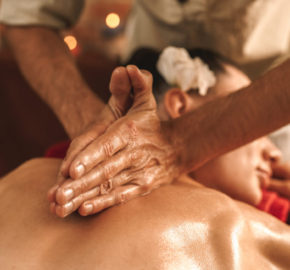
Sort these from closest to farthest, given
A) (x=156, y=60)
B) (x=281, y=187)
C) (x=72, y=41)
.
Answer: (x=156, y=60) → (x=281, y=187) → (x=72, y=41)

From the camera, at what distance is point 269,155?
1064 mm

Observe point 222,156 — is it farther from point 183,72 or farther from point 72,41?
point 72,41

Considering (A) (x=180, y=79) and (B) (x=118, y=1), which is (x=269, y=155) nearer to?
(A) (x=180, y=79)

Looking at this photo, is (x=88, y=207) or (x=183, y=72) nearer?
(x=88, y=207)

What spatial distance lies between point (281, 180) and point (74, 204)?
95cm

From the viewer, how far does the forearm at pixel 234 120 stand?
0.70 meters

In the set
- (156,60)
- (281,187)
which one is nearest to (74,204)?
(156,60)

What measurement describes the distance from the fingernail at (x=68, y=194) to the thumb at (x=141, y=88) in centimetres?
21

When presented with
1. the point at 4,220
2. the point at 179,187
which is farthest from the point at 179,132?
the point at 4,220

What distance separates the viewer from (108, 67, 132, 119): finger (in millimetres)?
643

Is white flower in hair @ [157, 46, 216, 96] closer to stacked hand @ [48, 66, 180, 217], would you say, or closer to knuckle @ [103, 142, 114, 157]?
stacked hand @ [48, 66, 180, 217]

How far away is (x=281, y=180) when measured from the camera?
1.32m

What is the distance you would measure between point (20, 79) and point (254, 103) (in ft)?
4.26

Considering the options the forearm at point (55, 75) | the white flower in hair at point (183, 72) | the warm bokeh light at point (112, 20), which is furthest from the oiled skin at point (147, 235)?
the warm bokeh light at point (112, 20)
